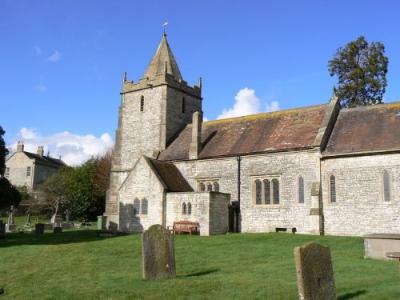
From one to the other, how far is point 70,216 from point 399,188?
124 ft

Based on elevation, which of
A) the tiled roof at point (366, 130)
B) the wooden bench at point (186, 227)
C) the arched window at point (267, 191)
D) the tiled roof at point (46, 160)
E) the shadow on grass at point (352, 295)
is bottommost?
the shadow on grass at point (352, 295)

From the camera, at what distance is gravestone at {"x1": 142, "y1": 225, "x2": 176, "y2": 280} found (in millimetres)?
13758

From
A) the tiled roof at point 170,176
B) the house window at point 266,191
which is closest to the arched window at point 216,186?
the tiled roof at point 170,176

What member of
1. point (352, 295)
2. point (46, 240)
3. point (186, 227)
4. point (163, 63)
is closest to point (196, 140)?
point (186, 227)

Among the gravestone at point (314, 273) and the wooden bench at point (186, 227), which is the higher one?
the wooden bench at point (186, 227)

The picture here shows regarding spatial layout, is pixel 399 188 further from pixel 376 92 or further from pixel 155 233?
pixel 376 92

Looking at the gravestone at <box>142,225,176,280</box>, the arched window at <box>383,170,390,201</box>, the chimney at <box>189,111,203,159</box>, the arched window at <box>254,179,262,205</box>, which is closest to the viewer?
the gravestone at <box>142,225,176,280</box>

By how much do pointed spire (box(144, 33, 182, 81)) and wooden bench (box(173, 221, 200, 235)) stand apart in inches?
607

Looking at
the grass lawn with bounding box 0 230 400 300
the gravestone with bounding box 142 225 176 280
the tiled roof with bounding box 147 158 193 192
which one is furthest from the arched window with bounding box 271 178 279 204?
the gravestone with bounding box 142 225 176 280

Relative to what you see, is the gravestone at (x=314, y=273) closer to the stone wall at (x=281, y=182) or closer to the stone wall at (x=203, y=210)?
the stone wall at (x=281, y=182)

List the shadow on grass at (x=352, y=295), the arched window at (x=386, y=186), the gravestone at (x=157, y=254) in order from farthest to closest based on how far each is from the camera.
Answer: the arched window at (x=386, y=186)
the gravestone at (x=157, y=254)
the shadow on grass at (x=352, y=295)

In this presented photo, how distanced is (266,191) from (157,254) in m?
16.8

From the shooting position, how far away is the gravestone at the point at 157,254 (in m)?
13.8

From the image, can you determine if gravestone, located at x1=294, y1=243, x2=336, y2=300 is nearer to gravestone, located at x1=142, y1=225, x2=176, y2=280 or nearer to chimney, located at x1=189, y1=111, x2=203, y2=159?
gravestone, located at x1=142, y1=225, x2=176, y2=280
